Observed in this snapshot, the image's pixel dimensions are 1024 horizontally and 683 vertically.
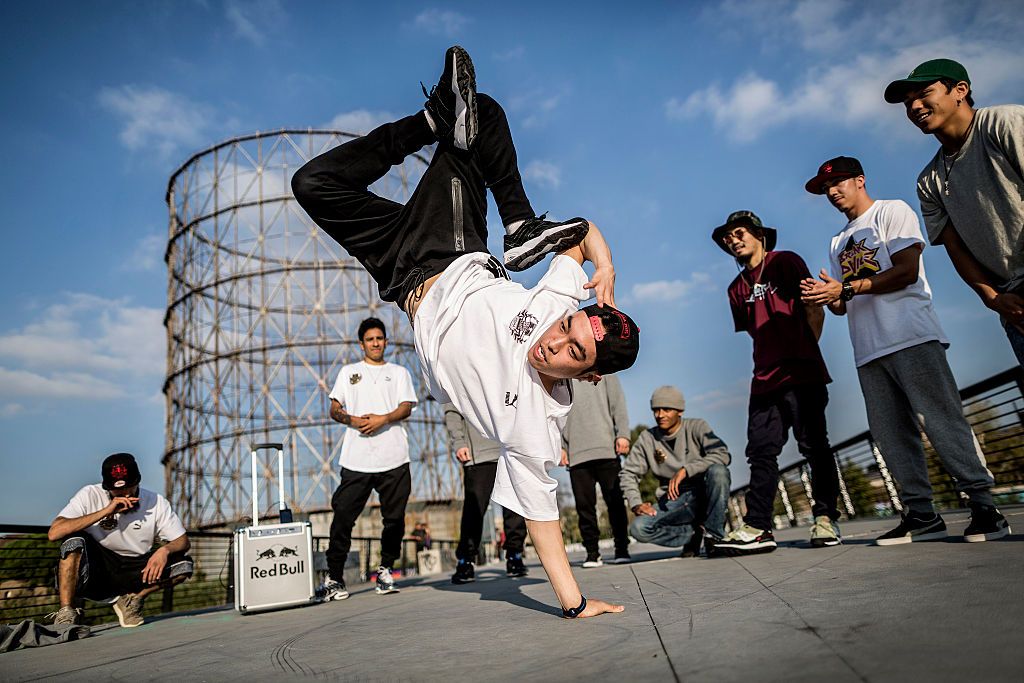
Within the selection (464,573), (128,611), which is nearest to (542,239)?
(464,573)

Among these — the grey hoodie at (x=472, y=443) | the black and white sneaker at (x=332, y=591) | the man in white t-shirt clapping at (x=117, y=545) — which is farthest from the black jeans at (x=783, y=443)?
the man in white t-shirt clapping at (x=117, y=545)

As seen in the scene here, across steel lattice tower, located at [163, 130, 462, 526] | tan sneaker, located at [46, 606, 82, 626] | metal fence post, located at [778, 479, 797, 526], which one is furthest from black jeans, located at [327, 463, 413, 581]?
steel lattice tower, located at [163, 130, 462, 526]

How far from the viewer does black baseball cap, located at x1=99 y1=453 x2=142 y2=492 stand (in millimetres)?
4543

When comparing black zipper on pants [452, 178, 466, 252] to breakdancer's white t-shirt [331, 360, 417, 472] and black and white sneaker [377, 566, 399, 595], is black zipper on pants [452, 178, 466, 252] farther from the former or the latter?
black and white sneaker [377, 566, 399, 595]

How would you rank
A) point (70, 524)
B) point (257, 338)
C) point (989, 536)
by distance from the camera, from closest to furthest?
point (989, 536) < point (70, 524) < point (257, 338)

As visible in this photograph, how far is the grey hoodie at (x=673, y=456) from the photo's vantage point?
4.72 meters

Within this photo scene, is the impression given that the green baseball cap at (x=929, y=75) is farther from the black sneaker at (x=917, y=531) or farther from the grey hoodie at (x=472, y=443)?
→ the grey hoodie at (x=472, y=443)

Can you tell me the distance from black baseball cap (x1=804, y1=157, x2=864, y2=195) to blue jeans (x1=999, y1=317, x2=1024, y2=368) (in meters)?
1.25

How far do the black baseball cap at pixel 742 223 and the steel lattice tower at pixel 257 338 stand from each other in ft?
62.3

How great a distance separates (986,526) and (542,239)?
7.40 ft

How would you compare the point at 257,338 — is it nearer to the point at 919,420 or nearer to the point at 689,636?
the point at 919,420

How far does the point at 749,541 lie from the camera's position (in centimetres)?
388

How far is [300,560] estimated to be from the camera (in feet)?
15.3

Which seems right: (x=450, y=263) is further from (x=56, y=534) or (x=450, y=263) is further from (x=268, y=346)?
(x=268, y=346)
